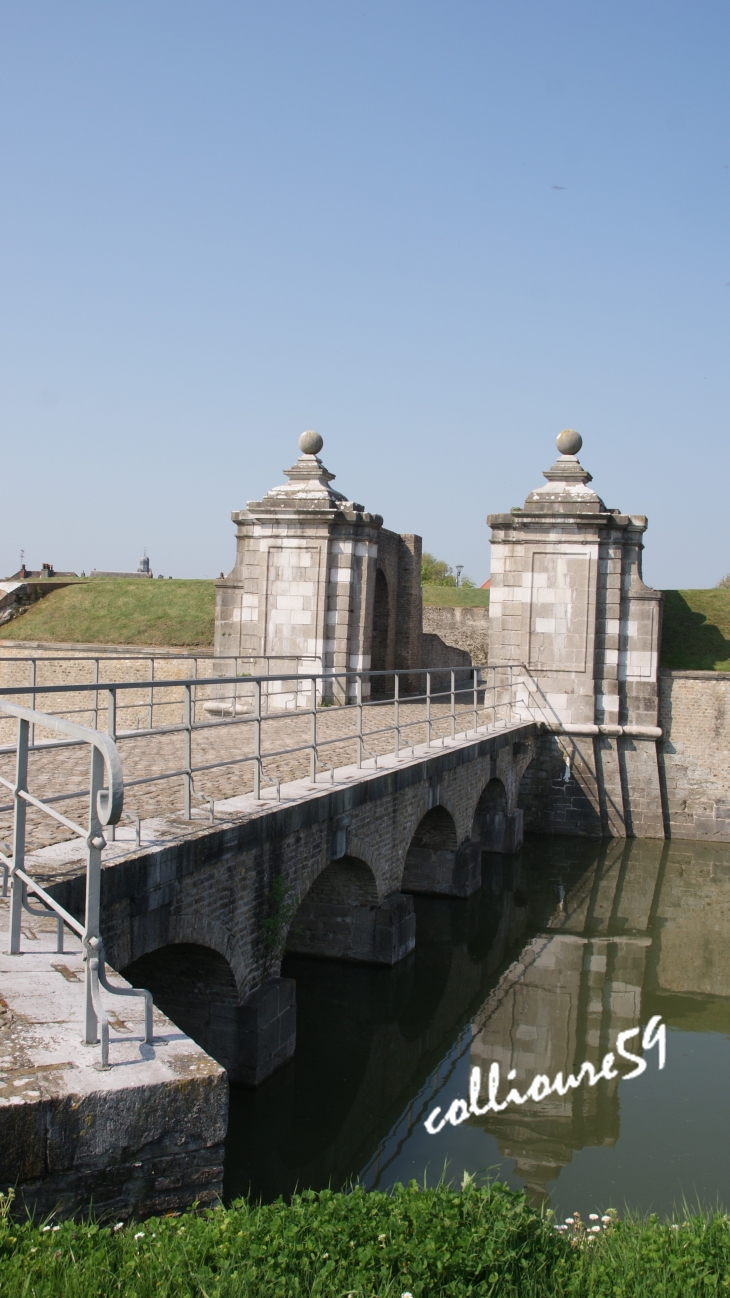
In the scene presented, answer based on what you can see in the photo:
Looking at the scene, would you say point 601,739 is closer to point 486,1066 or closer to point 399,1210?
point 486,1066

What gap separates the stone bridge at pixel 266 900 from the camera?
585cm

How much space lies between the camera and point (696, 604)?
2109cm

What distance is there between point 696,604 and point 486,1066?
14.1m

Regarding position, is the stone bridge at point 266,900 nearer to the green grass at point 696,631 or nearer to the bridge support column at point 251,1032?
the bridge support column at point 251,1032

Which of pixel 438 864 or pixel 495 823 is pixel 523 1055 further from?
pixel 495 823

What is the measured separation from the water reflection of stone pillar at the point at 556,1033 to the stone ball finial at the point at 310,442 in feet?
29.5

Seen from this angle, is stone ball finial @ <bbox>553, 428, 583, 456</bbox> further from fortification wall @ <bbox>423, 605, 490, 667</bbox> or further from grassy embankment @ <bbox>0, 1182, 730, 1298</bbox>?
grassy embankment @ <bbox>0, 1182, 730, 1298</bbox>

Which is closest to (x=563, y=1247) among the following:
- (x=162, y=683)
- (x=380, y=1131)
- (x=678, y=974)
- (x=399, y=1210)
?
(x=399, y=1210)

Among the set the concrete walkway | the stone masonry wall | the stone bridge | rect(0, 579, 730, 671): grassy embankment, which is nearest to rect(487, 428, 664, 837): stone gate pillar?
rect(0, 579, 730, 671): grassy embankment

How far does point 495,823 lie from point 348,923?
20.7 feet

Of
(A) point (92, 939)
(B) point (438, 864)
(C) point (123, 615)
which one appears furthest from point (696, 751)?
(A) point (92, 939)

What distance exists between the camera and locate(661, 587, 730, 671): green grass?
18.8m

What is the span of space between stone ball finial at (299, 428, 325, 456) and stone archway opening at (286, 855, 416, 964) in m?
9.00

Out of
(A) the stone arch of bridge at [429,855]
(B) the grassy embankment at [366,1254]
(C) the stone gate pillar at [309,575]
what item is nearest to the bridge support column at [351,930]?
(A) the stone arch of bridge at [429,855]
